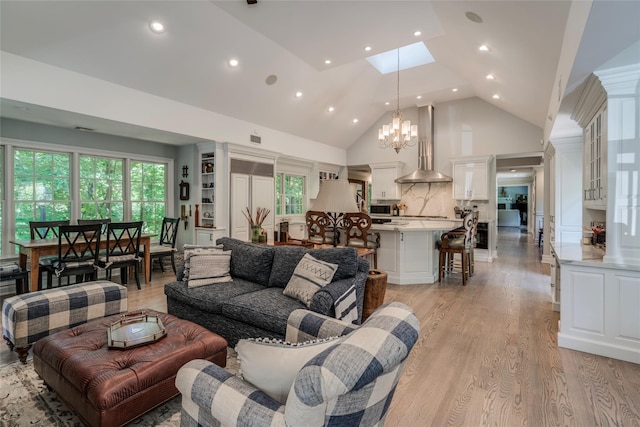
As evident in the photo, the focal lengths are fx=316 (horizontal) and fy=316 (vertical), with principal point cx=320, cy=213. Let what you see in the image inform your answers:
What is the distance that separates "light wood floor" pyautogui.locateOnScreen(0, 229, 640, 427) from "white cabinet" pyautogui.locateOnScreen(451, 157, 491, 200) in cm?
358

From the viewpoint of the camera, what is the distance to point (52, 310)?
2625mm

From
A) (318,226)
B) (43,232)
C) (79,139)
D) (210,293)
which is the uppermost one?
(79,139)

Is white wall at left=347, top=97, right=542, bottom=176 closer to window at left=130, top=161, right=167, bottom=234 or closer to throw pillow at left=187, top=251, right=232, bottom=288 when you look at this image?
window at left=130, top=161, right=167, bottom=234

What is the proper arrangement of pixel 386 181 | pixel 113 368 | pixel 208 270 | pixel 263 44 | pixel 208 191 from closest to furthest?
pixel 113 368 → pixel 208 270 → pixel 263 44 → pixel 208 191 → pixel 386 181

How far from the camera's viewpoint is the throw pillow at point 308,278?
105 inches

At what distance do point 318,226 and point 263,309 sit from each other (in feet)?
6.58

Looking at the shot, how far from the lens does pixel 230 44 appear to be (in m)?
4.56

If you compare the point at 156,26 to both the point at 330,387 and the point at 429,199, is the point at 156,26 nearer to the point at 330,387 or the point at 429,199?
the point at 330,387

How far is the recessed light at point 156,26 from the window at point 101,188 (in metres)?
2.77

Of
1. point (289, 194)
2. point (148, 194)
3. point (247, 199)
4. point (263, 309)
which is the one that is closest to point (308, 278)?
point (263, 309)

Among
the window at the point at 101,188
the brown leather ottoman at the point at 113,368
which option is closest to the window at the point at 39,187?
the window at the point at 101,188

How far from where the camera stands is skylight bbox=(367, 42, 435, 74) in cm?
694

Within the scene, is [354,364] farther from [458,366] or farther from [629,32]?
[629,32]

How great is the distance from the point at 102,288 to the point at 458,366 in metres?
3.20
